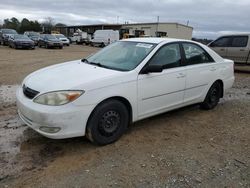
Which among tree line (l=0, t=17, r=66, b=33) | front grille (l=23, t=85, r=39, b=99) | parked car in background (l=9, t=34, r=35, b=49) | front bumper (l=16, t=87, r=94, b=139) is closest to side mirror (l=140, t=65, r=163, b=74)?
front bumper (l=16, t=87, r=94, b=139)

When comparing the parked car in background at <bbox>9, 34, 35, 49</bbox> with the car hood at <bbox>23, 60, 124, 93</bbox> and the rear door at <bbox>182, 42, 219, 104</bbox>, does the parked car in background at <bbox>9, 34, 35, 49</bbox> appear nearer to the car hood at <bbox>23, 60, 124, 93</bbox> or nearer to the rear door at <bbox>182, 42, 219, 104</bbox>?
the car hood at <bbox>23, 60, 124, 93</bbox>

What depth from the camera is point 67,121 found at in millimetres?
3680

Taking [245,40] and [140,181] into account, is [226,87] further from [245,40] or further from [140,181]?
[245,40]

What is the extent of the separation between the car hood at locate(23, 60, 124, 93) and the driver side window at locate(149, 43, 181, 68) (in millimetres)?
829

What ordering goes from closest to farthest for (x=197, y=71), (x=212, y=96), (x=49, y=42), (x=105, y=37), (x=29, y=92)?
1. (x=29, y=92)
2. (x=197, y=71)
3. (x=212, y=96)
4. (x=49, y=42)
5. (x=105, y=37)

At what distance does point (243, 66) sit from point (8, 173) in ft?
41.5

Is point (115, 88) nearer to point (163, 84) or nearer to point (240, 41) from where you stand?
point (163, 84)

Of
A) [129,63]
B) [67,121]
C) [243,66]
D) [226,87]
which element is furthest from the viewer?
[243,66]

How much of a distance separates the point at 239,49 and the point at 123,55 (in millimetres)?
9383

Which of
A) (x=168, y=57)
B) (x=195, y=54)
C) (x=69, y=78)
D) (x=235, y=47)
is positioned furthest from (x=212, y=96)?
(x=235, y=47)

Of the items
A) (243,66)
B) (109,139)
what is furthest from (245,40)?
(109,139)

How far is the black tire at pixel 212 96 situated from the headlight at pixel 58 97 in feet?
10.7

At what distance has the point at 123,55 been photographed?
193 inches

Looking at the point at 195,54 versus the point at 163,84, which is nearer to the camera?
the point at 163,84
